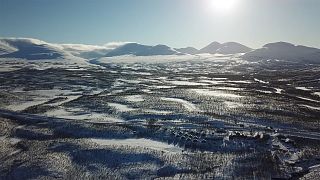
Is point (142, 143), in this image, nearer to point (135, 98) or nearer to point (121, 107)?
point (121, 107)

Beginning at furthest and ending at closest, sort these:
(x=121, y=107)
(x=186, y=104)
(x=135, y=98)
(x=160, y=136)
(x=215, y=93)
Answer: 1. (x=215, y=93)
2. (x=135, y=98)
3. (x=186, y=104)
4. (x=121, y=107)
5. (x=160, y=136)

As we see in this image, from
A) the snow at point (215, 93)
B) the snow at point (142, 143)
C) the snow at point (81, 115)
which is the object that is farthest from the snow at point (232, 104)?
the snow at point (142, 143)

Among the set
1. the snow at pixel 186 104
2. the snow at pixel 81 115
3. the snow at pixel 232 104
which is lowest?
the snow at pixel 81 115

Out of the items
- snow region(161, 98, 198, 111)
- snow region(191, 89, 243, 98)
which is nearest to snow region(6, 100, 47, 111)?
snow region(161, 98, 198, 111)

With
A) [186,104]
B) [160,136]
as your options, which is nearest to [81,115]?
[160,136]

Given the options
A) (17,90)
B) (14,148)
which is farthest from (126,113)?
(17,90)

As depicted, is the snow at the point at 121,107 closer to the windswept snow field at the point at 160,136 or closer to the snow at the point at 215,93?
the windswept snow field at the point at 160,136

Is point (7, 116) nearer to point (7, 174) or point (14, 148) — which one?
point (14, 148)

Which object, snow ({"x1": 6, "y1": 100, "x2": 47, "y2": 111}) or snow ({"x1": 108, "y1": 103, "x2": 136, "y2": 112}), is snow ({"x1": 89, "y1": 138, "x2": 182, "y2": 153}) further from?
snow ({"x1": 6, "y1": 100, "x2": 47, "y2": 111})
